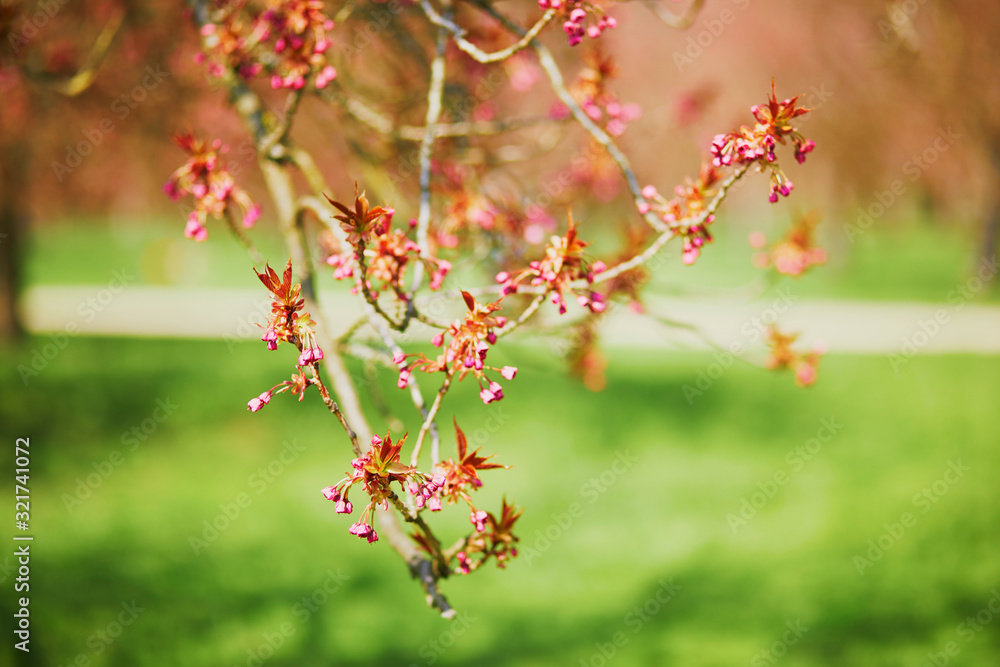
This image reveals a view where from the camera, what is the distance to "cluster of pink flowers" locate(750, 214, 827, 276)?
2.76 metres

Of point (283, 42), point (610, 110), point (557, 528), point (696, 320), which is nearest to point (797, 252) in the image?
point (610, 110)

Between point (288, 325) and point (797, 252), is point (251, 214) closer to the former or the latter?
point (288, 325)

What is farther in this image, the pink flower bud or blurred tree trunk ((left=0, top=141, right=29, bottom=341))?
blurred tree trunk ((left=0, top=141, right=29, bottom=341))

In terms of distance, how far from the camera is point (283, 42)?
2.04 m

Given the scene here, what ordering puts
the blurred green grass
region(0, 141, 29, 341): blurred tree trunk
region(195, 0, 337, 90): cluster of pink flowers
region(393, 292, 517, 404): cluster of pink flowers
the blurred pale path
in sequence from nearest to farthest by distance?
region(393, 292, 517, 404): cluster of pink flowers, region(195, 0, 337, 90): cluster of pink flowers, the blurred green grass, region(0, 141, 29, 341): blurred tree trunk, the blurred pale path

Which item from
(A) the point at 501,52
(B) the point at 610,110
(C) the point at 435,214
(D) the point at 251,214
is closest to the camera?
(A) the point at 501,52

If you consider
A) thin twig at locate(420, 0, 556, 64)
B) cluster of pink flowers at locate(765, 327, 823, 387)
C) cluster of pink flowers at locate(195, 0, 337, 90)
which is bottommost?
cluster of pink flowers at locate(765, 327, 823, 387)

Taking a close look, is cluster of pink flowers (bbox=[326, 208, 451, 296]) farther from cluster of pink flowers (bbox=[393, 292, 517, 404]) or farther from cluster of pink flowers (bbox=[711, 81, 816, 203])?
cluster of pink flowers (bbox=[711, 81, 816, 203])

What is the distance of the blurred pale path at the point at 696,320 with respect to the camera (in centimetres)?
1219

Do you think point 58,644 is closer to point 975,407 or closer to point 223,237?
point 975,407

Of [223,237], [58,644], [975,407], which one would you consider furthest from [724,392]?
[223,237]

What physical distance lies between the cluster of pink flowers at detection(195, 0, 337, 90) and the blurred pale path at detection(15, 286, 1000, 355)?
8.25 metres

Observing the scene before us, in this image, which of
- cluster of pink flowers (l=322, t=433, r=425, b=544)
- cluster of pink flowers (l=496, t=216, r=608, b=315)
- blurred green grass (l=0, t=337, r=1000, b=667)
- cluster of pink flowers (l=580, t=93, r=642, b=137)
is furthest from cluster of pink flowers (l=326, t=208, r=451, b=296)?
blurred green grass (l=0, t=337, r=1000, b=667)

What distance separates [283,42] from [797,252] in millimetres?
1986
